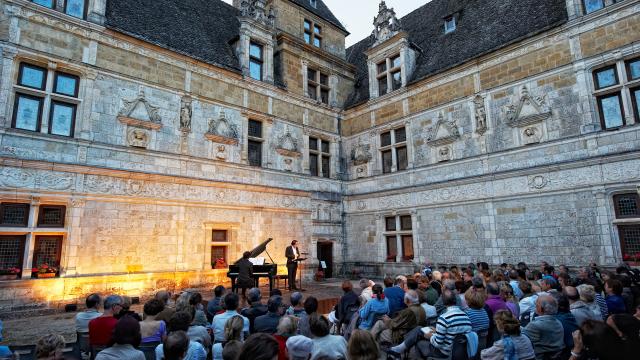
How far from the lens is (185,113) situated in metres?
11.7

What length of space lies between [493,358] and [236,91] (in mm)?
11873

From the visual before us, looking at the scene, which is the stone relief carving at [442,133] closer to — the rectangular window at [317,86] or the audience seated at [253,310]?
the rectangular window at [317,86]

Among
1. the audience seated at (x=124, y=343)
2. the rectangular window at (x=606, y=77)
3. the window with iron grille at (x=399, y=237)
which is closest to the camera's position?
the audience seated at (x=124, y=343)

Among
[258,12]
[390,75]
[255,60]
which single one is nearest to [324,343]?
[255,60]

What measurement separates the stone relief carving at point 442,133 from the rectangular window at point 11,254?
40.8 feet

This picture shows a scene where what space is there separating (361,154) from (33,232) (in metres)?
11.4

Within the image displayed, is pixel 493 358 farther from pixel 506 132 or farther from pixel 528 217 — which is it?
pixel 506 132

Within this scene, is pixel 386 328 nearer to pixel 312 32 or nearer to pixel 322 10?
pixel 312 32

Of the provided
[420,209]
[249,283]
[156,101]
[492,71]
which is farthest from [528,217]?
[156,101]

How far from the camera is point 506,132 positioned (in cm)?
1155

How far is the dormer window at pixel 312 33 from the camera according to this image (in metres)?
16.6

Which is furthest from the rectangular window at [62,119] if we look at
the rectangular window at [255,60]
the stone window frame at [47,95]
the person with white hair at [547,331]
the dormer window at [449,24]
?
the dormer window at [449,24]

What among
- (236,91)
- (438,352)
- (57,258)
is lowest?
(438,352)

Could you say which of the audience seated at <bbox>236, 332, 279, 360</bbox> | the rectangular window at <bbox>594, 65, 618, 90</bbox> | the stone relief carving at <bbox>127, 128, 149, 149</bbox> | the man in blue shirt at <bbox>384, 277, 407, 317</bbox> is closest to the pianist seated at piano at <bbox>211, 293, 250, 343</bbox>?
the audience seated at <bbox>236, 332, 279, 360</bbox>
